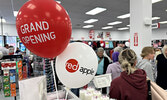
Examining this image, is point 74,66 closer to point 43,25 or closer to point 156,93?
point 43,25

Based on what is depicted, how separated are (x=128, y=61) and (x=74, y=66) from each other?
661mm

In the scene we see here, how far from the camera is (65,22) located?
1.03m

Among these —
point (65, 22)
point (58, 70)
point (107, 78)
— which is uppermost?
point (65, 22)

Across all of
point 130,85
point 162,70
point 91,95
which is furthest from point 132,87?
point 162,70

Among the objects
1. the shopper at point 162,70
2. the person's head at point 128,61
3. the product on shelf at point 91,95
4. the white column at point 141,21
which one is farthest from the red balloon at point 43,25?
the white column at point 141,21

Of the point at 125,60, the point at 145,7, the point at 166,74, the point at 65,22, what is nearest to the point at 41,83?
the point at 65,22

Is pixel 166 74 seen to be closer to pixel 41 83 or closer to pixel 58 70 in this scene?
pixel 58 70

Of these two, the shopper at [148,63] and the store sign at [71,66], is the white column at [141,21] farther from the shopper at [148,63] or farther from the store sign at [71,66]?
the store sign at [71,66]

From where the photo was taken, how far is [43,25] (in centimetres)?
95

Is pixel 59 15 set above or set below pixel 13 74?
above

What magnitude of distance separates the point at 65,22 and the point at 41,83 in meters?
0.57

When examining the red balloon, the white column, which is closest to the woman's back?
the red balloon

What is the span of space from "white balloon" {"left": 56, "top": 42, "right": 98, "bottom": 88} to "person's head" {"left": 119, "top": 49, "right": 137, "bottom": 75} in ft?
1.36

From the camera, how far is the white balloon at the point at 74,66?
3.79 ft
